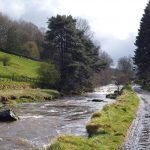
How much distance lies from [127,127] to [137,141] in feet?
17.1

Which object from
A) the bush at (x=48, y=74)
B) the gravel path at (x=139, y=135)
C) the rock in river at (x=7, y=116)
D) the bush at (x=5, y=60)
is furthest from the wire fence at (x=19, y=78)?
the gravel path at (x=139, y=135)

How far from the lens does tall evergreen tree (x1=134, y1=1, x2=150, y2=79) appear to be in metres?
88.1

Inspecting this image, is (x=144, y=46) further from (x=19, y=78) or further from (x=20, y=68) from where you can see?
(x=20, y=68)

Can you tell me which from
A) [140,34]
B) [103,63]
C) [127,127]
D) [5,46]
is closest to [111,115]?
[127,127]

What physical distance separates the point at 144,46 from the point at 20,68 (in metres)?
33.7

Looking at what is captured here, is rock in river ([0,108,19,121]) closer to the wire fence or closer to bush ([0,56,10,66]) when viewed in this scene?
the wire fence

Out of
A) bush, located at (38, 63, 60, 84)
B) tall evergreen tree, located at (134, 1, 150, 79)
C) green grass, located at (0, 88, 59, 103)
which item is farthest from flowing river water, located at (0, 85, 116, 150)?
tall evergreen tree, located at (134, 1, 150, 79)

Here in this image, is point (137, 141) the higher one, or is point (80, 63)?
point (80, 63)

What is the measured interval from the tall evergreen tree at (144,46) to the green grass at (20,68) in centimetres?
2537

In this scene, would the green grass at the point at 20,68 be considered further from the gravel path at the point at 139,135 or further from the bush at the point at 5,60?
the gravel path at the point at 139,135

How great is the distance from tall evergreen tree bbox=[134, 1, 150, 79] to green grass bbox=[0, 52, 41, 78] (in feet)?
83.2

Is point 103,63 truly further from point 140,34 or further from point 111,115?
point 111,115

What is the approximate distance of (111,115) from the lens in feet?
110

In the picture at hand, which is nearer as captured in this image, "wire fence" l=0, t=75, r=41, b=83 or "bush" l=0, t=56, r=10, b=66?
"wire fence" l=0, t=75, r=41, b=83
